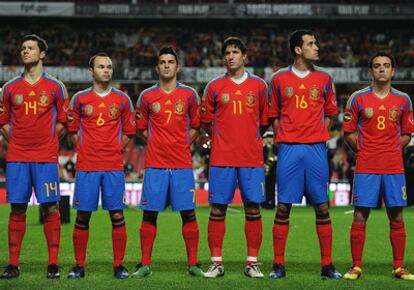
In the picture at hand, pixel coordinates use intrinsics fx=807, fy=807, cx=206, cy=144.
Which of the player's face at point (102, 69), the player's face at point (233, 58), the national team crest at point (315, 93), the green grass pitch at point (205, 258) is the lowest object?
the green grass pitch at point (205, 258)

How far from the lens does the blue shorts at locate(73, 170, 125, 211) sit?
7930mm

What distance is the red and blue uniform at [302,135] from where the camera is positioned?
789 cm

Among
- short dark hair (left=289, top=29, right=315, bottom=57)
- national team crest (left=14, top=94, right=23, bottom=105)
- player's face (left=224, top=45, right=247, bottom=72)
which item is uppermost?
short dark hair (left=289, top=29, right=315, bottom=57)

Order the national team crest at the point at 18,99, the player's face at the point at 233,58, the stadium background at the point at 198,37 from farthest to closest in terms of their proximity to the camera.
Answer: the stadium background at the point at 198,37, the player's face at the point at 233,58, the national team crest at the point at 18,99

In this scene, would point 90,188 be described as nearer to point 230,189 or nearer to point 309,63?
point 230,189

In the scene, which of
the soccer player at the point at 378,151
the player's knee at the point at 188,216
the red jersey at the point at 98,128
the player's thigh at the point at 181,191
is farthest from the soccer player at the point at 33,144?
the soccer player at the point at 378,151

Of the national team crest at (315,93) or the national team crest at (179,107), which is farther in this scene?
the national team crest at (179,107)

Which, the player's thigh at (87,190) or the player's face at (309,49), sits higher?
the player's face at (309,49)

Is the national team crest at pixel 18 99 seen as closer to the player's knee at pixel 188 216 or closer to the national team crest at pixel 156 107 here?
the national team crest at pixel 156 107

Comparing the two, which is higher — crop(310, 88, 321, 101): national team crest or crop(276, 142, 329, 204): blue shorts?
crop(310, 88, 321, 101): national team crest

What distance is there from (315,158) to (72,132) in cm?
245

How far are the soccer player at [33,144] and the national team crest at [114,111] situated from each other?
0.45 m

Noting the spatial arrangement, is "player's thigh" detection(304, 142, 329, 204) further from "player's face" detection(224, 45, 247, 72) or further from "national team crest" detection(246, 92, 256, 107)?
"player's face" detection(224, 45, 247, 72)

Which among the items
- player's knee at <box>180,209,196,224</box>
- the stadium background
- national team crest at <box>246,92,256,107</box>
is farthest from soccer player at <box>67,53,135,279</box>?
the stadium background
